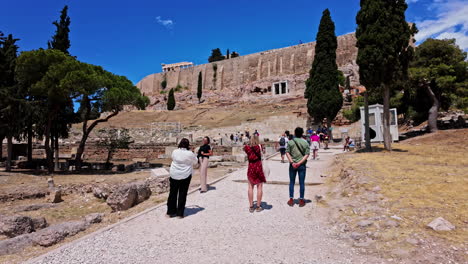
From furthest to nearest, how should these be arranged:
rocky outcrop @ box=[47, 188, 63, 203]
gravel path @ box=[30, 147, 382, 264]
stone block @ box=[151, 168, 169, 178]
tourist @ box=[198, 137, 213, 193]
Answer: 1. stone block @ box=[151, 168, 169, 178]
2. rocky outcrop @ box=[47, 188, 63, 203]
3. tourist @ box=[198, 137, 213, 193]
4. gravel path @ box=[30, 147, 382, 264]

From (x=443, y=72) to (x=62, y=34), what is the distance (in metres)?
25.3

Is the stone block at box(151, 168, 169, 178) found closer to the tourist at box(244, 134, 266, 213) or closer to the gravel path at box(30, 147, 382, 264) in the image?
the gravel path at box(30, 147, 382, 264)

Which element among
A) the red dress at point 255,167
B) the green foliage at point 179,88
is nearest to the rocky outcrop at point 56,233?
the red dress at point 255,167

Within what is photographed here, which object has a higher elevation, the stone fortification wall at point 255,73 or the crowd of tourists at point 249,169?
the stone fortification wall at point 255,73

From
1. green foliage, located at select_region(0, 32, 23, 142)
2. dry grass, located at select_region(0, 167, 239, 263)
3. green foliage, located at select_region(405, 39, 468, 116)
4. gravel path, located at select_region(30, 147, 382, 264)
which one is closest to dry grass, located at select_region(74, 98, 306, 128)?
green foliage, located at select_region(405, 39, 468, 116)

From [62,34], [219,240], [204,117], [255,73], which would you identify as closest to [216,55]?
[255,73]

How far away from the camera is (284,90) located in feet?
204

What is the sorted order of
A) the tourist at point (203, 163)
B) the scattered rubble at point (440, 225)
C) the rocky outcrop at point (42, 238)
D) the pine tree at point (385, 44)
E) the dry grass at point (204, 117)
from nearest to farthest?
the scattered rubble at point (440, 225) < the rocky outcrop at point (42, 238) < the tourist at point (203, 163) < the pine tree at point (385, 44) < the dry grass at point (204, 117)

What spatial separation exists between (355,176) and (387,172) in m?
0.97

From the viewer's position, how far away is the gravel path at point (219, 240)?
3479 mm

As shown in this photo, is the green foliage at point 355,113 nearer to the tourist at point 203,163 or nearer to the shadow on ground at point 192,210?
the tourist at point 203,163

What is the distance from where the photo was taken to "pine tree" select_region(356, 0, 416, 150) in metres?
13.2

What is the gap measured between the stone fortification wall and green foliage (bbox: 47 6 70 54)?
4568cm

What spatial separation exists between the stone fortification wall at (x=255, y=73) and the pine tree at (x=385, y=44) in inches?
1687
